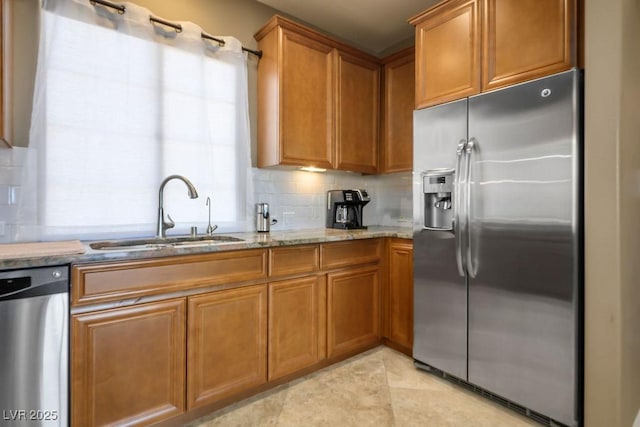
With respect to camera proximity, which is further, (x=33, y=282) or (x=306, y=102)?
(x=306, y=102)

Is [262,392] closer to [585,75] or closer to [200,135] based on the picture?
[200,135]

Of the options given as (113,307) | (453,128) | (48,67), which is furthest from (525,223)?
(48,67)

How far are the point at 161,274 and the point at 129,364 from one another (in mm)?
430

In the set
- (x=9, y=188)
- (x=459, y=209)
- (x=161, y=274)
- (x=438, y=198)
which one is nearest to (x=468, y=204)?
(x=459, y=209)

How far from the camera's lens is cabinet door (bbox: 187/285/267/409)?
5.67 ft

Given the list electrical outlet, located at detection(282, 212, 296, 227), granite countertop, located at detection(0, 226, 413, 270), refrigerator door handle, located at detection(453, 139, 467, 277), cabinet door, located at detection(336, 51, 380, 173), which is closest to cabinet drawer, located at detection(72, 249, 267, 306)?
granite countertop, located at detection(0, 226, 413, 270)

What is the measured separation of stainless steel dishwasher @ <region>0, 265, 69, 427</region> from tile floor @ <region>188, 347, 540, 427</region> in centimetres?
70

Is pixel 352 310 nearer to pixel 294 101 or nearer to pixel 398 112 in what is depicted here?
pixel 294 101

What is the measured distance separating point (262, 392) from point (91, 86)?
209 cm

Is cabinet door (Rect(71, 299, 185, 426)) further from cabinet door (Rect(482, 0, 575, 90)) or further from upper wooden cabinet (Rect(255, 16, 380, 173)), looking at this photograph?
cabinet door (Rect(482, 0, 575, 90))

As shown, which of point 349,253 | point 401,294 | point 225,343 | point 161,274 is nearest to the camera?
point 161,274

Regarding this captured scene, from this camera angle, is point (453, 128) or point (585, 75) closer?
point (585, 75)

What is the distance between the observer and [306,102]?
102 inches

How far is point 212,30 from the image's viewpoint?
241 cm
